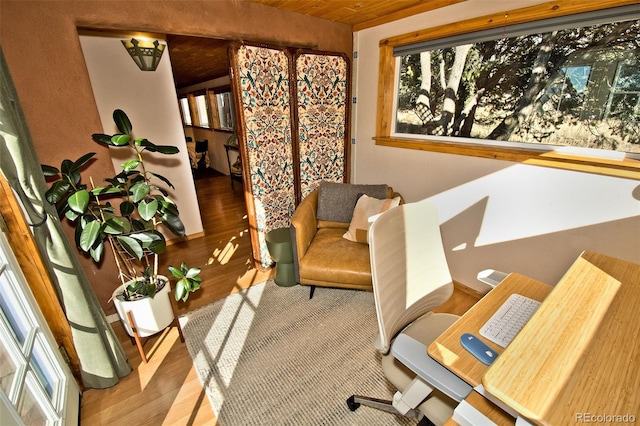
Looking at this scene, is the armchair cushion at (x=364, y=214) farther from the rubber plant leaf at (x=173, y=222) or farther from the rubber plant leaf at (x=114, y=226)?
the rubber plant leaf at (x=114, y=226)

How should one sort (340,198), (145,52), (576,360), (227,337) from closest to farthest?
(576,360) → (227,337) → (340,198) → (145,52)

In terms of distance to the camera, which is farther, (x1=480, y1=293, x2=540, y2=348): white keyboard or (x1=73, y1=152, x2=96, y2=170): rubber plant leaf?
(x1=73, y1=152, x2=96, y2=170): rubber plant leaf

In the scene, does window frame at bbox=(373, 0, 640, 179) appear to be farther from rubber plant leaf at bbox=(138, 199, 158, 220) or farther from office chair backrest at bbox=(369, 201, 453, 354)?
rubber plant leaf at bbox=(138, 199, 158, 220)

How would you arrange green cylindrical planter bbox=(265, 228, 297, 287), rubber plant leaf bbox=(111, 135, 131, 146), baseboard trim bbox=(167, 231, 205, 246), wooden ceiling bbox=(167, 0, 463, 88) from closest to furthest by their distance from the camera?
rubber plant leaf bbox=(111, 135, 131, 146) < wooden ceiling bbox=(167, 0, 463, 88) < green cylindrical planter bbox=(265, 228, 297, 287) < baseboard trim bbox=(167, 231, 205, 246)

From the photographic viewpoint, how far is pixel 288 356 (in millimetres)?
1812

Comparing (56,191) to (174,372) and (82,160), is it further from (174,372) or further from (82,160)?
(174,372)

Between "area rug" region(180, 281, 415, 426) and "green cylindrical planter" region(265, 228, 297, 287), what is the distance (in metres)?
0.11

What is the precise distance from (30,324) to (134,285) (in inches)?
22.0

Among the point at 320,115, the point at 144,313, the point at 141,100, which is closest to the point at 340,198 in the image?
the point at 320,115

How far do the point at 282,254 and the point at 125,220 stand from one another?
1.13m

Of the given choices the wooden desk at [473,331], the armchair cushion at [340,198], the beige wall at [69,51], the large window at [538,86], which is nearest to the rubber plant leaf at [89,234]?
the beige wall at [69,51]

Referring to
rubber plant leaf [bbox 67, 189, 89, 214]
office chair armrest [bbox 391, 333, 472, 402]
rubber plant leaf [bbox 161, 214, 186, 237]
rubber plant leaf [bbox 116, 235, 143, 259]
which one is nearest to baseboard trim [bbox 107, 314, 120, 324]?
rubber plant leaf [bbox 116, 235, 143, 259]

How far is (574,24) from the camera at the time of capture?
1530mm

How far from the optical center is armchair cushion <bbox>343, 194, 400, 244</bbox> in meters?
2.29
